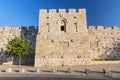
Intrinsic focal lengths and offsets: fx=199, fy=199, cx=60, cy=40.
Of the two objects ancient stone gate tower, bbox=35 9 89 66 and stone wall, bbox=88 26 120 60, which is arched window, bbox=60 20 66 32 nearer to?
ancient stone gate tower, bbox=35 9 89 66

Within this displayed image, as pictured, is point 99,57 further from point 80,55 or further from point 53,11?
point 53,11

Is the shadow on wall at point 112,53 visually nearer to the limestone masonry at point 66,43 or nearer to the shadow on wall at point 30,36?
the limestone masonry at point 66,43

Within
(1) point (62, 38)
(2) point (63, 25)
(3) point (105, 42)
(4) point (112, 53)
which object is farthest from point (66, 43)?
(4) point (112, 53)

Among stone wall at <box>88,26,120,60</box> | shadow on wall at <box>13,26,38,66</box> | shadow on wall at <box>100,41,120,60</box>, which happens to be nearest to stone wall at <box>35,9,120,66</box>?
stone wall at <box>88,26,120,60</box>

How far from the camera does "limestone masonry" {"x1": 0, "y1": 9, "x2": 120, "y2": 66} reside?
25.9 meters

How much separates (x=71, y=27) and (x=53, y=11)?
3501 mm

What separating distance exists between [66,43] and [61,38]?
96cm

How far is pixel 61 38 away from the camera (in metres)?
26.9

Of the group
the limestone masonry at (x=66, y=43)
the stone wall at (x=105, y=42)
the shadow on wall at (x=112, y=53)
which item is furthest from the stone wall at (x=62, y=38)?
the shadow on wall at (x=112, y=53)

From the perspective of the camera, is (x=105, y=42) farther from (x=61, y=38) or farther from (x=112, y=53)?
(x=61, y=38)

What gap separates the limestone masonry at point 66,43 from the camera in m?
25.9

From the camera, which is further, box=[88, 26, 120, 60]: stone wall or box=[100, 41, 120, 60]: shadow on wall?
box=[88, 26, 120, 60]: stone wall

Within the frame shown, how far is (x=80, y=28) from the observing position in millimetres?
27344

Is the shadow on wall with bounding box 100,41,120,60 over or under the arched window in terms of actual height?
under
